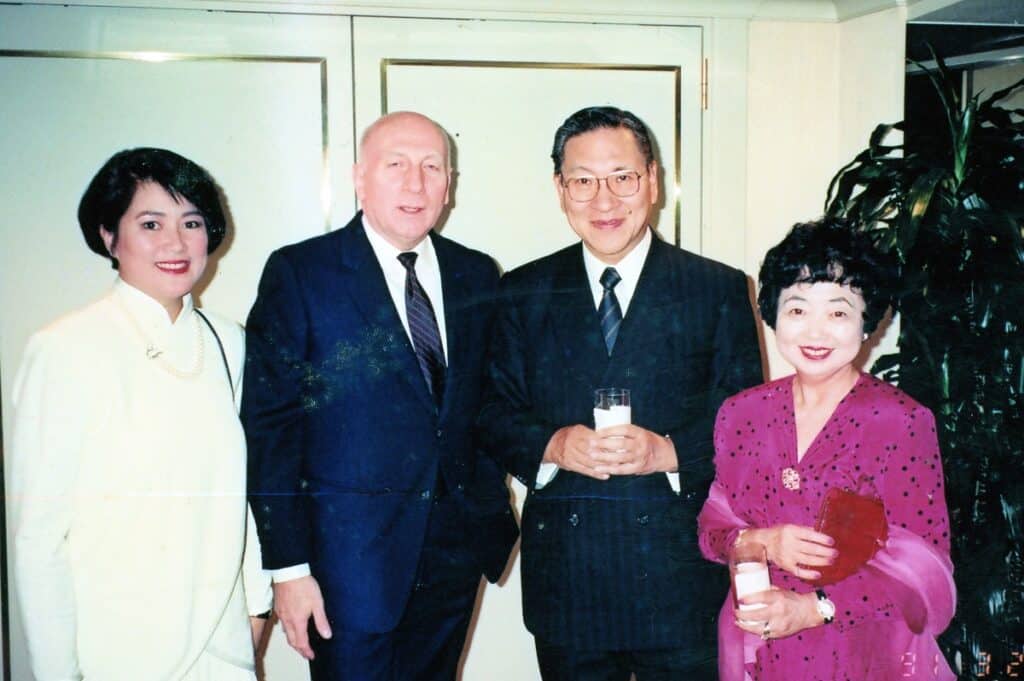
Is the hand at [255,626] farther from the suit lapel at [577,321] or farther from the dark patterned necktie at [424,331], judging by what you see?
the suit lapel at [577,321]

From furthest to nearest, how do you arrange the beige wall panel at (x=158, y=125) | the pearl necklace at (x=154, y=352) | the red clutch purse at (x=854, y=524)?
the beige wall panel at (x=158, y=125), the pearl necklace at (x=154, y=352), the red clutch purse at (x=854, y=524)

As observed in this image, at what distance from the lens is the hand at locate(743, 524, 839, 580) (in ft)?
4.75

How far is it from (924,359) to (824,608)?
852 millimetres

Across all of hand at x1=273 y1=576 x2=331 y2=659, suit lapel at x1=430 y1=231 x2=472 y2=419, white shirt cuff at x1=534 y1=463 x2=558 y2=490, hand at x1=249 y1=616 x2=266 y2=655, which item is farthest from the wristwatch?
hand at x1=249 y1=616 x2=266 y2=655

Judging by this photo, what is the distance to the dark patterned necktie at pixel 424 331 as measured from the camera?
71.9 inches

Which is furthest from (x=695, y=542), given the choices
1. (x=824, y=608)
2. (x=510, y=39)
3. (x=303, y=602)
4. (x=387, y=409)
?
(x=510, y=39)

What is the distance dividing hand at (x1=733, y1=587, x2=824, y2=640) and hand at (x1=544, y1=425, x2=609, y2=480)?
0.37 metres

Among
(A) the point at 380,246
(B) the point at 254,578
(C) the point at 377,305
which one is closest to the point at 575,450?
(C) the point at 377,305

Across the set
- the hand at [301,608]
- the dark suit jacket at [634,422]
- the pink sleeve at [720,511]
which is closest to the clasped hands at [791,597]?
the pink sleeve at [720,511]

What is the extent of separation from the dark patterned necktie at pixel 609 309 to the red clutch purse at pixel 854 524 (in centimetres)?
53

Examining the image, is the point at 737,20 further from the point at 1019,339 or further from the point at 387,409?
the point at 387,409

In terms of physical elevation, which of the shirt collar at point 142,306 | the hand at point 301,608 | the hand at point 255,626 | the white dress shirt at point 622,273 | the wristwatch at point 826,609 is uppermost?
the white dress shirt at point 622,273

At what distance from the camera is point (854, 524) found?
1423mm

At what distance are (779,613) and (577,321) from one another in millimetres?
682
